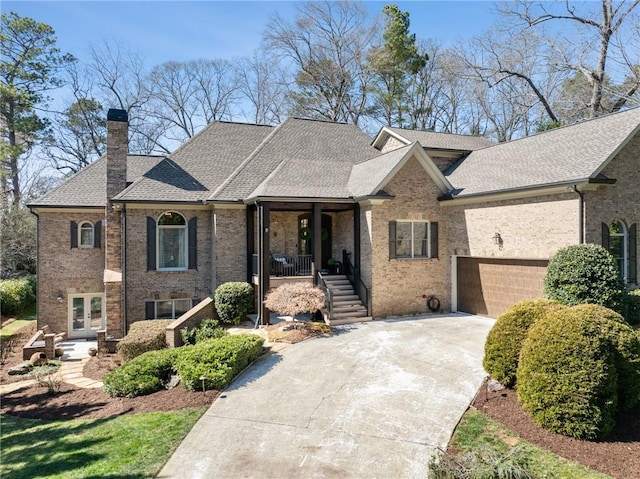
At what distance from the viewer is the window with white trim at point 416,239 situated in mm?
15172

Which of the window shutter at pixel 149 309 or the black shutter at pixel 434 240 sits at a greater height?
the black shutter at pixel 434 240

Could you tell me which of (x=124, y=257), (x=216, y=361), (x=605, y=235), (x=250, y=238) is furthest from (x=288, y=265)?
(x=605, y=235)

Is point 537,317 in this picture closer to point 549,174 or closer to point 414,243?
point 549,174

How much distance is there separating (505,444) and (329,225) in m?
12.5

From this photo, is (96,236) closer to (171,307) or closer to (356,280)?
(171,307)

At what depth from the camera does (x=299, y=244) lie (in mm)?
18062

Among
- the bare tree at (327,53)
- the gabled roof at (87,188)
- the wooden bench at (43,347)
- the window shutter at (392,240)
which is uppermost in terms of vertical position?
the bare tree at (327,53)

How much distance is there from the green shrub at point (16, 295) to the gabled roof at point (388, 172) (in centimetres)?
1854

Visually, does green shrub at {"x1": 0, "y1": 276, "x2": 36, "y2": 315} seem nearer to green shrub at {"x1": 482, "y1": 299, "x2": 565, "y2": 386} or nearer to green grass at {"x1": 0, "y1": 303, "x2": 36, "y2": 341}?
green grass at {"x1": 0, "y1": 303, "x2": 36, "y2": 341}

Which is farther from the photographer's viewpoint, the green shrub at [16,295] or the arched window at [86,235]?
the green shrub at [16,295]

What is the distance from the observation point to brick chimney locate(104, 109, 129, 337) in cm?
1497

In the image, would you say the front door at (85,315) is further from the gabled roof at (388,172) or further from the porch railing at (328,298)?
the gabled roof at (388,172)

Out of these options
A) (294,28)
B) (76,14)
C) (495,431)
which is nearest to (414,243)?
(495,431)

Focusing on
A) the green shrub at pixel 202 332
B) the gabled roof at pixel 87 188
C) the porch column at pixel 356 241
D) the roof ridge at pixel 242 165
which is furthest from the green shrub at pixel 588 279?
the gabled roof at pixel 87 188
